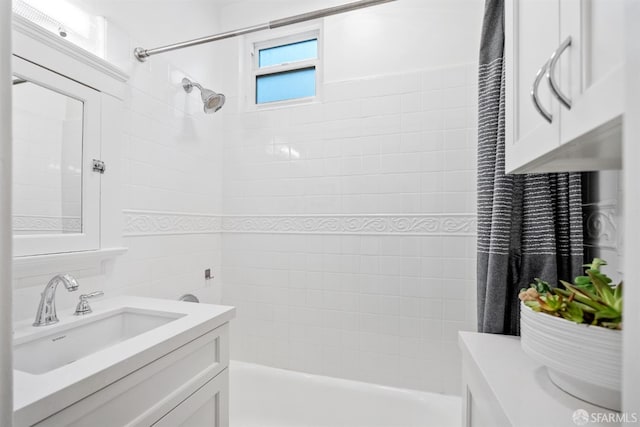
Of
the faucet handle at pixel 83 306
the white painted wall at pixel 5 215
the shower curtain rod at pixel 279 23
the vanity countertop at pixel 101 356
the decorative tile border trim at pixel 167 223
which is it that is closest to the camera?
the white painted wall at pixel 5 215

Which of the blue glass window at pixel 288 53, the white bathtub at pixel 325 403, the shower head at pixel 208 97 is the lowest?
the white bathtub at pixel 325 403

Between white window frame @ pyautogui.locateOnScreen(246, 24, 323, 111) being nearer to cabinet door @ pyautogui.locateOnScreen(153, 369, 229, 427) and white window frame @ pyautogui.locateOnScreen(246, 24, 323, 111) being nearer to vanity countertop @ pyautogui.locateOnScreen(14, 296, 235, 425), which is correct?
vanity countertop @ pyautogui.locateOnScreen(14, 296, 235, 425)

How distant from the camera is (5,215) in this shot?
380mm

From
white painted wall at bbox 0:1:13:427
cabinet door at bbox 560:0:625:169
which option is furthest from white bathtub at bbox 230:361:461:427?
white painted wall at bbox 0:1:13:427

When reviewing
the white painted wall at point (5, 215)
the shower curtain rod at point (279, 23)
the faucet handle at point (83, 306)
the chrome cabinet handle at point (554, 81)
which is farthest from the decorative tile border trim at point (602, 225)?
the faucet handle at point (83, 306)

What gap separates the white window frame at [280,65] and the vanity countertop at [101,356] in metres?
1.40

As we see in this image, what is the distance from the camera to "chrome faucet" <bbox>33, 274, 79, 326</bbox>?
3.44 ft

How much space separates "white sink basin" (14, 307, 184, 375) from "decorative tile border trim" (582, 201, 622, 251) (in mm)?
1391

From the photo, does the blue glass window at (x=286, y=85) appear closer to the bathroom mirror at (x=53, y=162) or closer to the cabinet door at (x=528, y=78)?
the bathroom mirror at (x=53, y=162)

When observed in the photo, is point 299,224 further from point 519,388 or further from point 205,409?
point 519,388

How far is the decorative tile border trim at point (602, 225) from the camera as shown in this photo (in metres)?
0.87

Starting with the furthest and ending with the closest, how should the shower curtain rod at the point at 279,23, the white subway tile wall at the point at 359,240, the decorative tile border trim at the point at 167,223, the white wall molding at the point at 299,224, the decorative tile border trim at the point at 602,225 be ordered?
the white subway tile wall at the point at 359,240 < the white wall molding at the point at 299,224 < the decorative tile border trim at the point at 167,223 < the shower curtain rod at the point at 279,23 < the decorative tile border trim at the point at 602,225

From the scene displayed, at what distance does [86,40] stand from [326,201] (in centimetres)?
137

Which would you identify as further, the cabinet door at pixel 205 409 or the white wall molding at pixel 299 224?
the white wall molding at pixel 299 224
